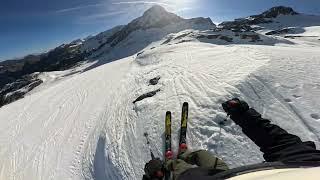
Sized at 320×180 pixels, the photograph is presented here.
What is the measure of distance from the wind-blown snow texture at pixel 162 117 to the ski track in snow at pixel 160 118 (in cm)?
4

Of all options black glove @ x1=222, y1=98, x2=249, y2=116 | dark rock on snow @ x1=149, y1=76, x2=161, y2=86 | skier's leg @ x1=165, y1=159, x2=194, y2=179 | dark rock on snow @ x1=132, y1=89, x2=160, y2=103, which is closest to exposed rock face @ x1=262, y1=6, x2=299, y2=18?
dark rock on snow @ x1=149, y1=76, x2=161, y2=86

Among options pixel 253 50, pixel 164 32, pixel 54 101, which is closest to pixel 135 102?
pixel 253 50

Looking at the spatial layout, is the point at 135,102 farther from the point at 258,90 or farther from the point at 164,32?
the point at 164,32

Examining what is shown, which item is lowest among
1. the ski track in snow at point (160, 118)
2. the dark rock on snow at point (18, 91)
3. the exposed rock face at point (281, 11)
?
the dark rock on snow at point (18, 91)

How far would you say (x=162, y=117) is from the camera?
47.3 feet

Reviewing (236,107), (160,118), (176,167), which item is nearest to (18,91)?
(160,118)

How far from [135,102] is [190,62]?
6.79m

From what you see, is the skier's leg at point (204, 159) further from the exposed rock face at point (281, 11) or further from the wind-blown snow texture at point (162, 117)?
the exposed rock face at point (281, 11)

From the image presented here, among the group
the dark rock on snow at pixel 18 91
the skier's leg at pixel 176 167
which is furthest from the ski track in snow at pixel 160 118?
the dark rock on snow at pixel 18 91

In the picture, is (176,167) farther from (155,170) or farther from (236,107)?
(236,107)

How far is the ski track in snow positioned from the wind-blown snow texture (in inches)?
1.5

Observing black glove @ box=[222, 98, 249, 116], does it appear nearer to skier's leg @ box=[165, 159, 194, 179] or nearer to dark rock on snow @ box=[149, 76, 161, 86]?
skier's leg @ box=[165, 159, 194, 179]

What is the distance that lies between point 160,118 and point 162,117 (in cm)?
9

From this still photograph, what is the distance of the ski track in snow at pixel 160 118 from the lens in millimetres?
11945
